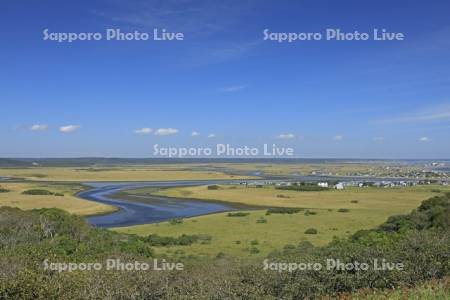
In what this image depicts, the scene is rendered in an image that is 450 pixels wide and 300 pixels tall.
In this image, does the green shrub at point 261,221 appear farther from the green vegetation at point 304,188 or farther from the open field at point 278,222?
the green vegetation at point 304,188

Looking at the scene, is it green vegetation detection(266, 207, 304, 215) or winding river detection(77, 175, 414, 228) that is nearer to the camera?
winding river detection(77, 175, 414, 228)

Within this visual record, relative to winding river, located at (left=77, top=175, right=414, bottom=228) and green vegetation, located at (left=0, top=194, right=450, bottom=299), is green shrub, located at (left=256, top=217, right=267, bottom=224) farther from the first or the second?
green vegetation, located at (left=0, top=194, right=450, bottom=299)

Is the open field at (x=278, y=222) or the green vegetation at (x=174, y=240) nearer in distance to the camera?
the open field at (x=278, y=222)

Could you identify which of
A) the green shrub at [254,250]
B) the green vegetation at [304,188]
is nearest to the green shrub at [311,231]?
the green shrub at [254,250]

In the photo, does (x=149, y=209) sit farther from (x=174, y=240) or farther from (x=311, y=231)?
(x=311, y=231)

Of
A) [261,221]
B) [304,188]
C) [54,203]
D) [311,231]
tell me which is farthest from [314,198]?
[54,203]

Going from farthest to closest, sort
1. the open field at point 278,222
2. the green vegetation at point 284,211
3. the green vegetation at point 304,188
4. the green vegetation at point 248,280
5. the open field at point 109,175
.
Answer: the open field at point 109,175 < the green vegetation at point 304,188 < the green vegetation at point 284,211 < the open field at point 278,222 < the green vegetation at point 248,280

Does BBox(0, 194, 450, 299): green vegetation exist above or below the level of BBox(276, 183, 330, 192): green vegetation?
above

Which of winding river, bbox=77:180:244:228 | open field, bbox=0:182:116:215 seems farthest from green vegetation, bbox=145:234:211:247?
open field, bbox=0:182:116:215
